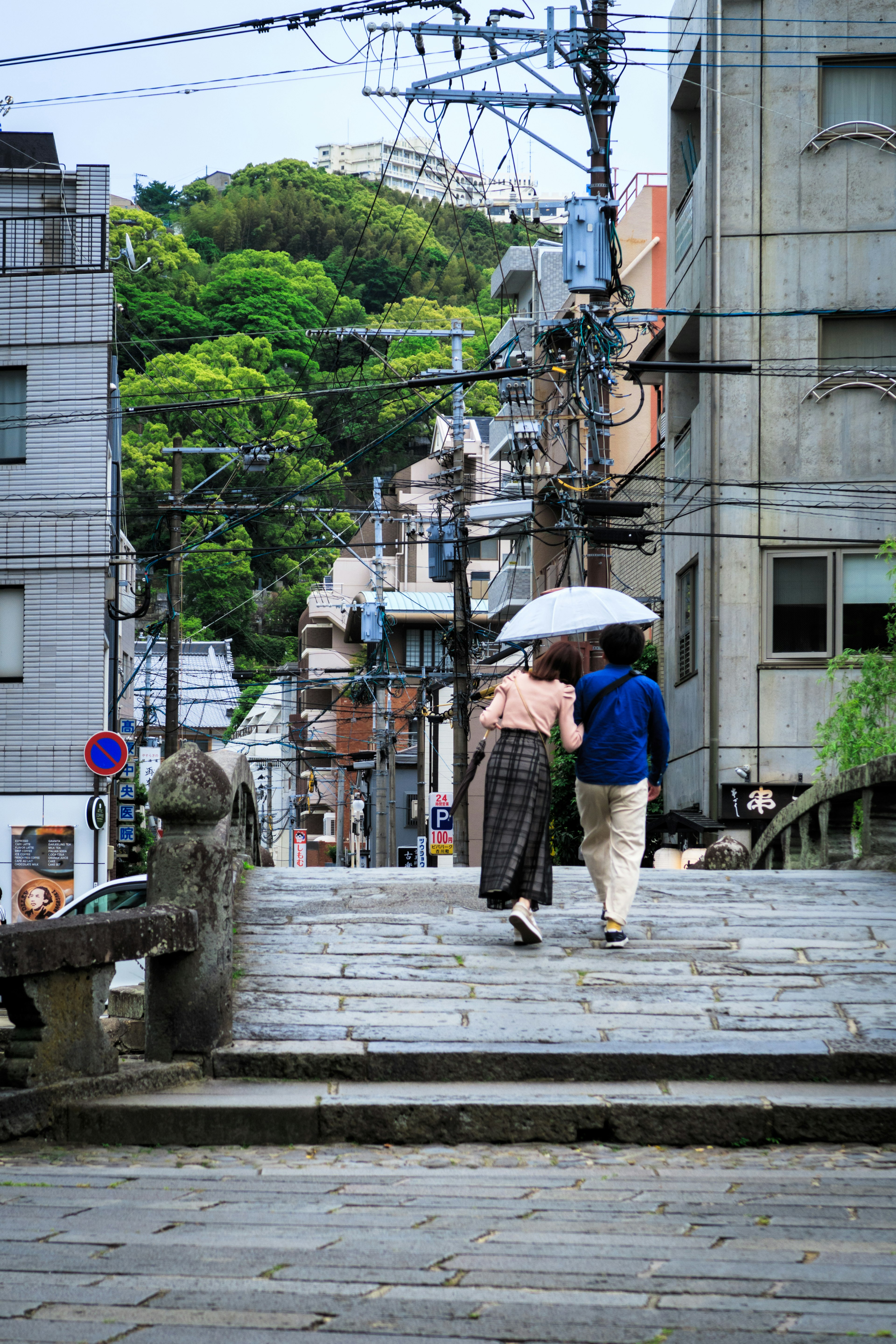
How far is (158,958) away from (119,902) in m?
6.95

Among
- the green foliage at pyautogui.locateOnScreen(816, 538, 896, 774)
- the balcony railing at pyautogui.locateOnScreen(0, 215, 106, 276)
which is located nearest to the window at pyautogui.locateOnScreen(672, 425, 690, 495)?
the green foliage at pyautogui.locateOnScreen(816, 538, 896, 774)

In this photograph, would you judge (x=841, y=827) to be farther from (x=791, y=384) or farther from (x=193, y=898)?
(x=791, y=384)

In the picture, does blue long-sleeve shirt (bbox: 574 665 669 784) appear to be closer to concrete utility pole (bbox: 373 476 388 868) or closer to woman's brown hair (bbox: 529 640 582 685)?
woman's brown hair (bbox: 529 640 582 685)

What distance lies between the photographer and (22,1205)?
462 centimetres

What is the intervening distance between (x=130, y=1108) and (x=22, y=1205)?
58.1 inches

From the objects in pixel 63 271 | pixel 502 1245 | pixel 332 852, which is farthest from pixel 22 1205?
pixel 332 852

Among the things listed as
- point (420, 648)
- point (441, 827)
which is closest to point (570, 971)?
point (441, 827)

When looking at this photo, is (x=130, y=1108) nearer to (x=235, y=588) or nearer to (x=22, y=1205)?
(x=22, y=1205)

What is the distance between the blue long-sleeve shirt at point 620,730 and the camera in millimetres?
9047

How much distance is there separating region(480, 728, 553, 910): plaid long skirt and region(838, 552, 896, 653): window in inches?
526

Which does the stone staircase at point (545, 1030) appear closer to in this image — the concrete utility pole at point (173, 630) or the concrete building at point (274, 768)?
the concrete utility pole at point (173, 630)

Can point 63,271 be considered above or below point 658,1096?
above

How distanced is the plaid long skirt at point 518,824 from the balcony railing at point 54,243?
2320 cm

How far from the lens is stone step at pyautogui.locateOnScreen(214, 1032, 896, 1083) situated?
6.95 metres
